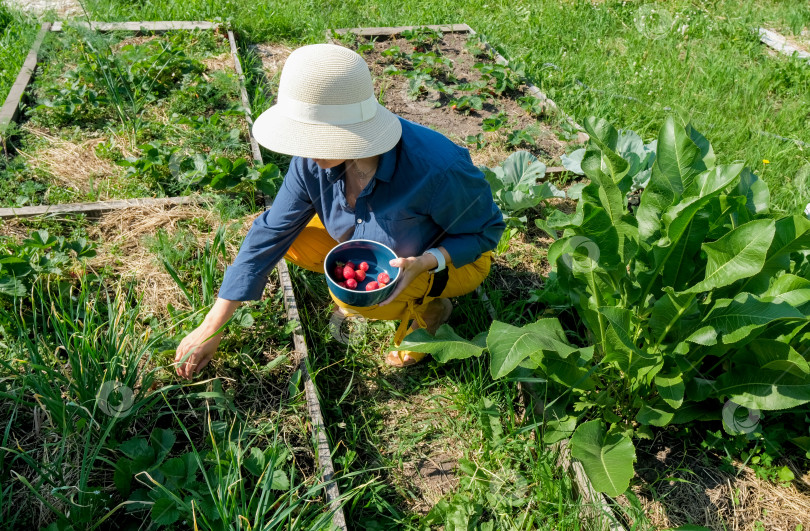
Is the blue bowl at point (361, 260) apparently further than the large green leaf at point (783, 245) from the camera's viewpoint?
Yes

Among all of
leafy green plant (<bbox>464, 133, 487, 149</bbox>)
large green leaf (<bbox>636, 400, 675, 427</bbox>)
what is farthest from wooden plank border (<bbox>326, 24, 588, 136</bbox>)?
large green leaf (<bbox>636, 400, 675, 427</bbox>)

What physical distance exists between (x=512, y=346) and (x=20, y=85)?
351 centimetres

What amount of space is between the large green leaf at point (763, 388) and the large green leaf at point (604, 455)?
14.2 inches

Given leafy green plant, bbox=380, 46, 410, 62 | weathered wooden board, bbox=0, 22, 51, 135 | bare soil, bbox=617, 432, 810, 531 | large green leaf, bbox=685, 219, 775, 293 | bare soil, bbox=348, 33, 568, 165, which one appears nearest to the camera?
large green leaf, bbox=685, 219, 775, 293

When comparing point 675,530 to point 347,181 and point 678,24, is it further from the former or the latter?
point 678,24

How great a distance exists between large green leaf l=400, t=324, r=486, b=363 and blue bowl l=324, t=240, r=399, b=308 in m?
0.17

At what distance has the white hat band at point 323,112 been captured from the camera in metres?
1.84

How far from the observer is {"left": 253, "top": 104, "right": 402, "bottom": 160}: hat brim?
1841mm

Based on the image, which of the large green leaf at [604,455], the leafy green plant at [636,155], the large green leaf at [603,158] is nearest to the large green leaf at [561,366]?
the large green leaf at [604,455]

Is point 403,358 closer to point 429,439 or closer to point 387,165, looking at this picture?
point 429,439

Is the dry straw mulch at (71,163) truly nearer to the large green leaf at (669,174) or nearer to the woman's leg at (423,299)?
the woman's leg at (423,299)

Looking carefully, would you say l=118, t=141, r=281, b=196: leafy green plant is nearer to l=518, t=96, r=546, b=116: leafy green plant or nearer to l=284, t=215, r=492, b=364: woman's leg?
l=284, t=215, r=492, b=364: woman's leg

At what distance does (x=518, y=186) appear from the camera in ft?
10.3

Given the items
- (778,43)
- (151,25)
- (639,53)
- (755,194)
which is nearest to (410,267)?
(755,194)
